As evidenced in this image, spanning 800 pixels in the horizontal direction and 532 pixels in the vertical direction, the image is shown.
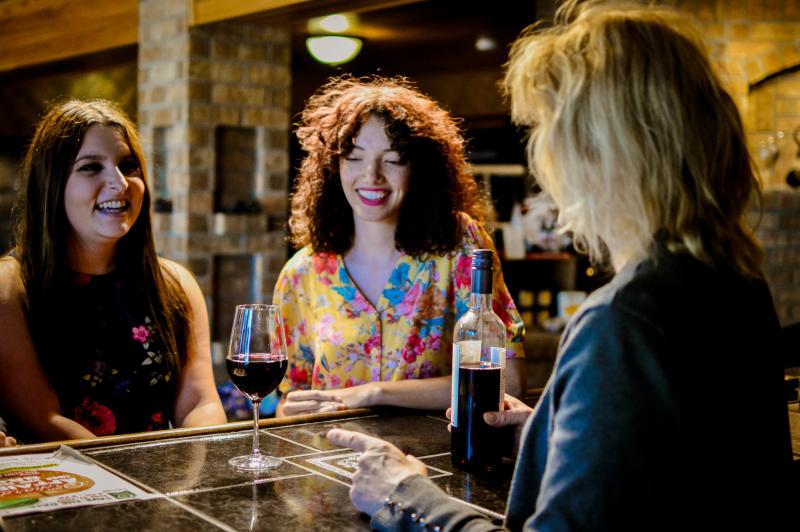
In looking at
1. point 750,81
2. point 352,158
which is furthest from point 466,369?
point 750,81

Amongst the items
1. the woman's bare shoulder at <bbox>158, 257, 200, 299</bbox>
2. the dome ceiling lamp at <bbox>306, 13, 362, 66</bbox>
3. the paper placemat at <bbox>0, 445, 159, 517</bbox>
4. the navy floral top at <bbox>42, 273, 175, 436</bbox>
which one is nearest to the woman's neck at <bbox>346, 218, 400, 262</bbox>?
the woman's bare shoulder at <bbox>158, 257, 200, 299</bbox>

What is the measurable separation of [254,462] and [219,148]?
3.75 m

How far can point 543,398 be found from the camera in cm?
109

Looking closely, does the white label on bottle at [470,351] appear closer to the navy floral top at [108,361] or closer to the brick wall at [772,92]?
the navy floral top at [108,361]

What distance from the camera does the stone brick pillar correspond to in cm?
491

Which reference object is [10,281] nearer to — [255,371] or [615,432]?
[255,371]

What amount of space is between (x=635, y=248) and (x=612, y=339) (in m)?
0.14

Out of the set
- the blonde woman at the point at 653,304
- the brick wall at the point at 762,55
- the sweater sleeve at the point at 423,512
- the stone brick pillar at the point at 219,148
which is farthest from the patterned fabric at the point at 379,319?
the brick wall at the point at 762,55

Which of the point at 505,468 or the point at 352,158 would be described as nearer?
the point at 505,468

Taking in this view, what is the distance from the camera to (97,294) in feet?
7.22

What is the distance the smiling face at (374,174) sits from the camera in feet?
7.57

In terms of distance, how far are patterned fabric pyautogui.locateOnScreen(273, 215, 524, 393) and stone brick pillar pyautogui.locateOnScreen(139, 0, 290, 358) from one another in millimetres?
2604

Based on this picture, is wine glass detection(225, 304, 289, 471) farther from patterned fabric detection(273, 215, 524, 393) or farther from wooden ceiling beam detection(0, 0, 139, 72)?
wooden ceiling beam detection(0, 0, 139, 72)

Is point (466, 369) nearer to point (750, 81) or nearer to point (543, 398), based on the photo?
point (543, 398)
